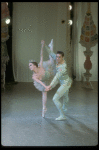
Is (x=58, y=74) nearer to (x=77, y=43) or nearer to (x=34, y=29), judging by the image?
(x=34, y=29)

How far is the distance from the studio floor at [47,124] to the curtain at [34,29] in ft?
9.86

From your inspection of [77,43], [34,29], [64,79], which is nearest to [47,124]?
[64,79]

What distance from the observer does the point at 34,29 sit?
23.8 ft

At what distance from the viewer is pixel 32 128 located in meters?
2.57

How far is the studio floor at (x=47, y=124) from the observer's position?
2.15m

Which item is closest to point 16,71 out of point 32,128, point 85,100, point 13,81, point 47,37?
point 13,81

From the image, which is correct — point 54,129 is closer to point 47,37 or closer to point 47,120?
point 47,120

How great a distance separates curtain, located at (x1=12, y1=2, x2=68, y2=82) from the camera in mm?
7098

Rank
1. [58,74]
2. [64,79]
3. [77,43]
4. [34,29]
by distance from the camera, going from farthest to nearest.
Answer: [77,43] < [34,29] < [64,79] < [58,74]

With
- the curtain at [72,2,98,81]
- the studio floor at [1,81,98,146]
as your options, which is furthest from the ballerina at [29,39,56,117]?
the curtain at [72,2,98,81]

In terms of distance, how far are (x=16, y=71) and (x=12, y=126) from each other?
4631 millimetres

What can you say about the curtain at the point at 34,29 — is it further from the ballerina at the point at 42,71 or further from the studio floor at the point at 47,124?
the ballerina at the point at 42,71

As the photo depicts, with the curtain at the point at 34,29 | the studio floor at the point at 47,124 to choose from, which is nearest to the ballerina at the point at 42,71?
the studio floor at the point at 47,124

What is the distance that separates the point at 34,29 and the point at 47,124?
4.99 metres
